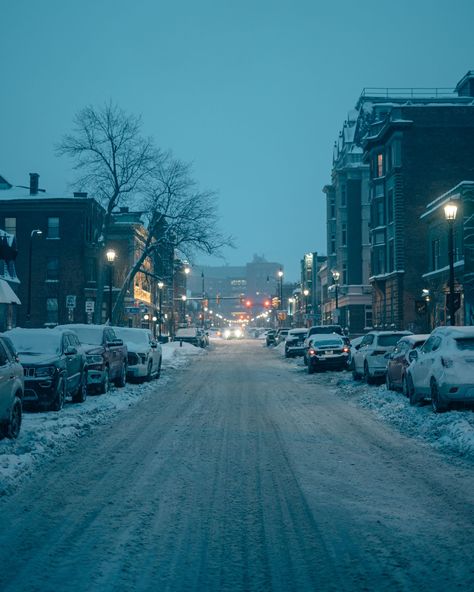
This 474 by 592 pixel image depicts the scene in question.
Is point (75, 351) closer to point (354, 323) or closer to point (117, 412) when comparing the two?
point (117, 412)

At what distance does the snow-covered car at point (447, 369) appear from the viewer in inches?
539

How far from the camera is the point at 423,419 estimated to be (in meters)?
14.0

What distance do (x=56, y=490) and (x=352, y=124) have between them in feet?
261

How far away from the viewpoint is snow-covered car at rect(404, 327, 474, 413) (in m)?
13.7

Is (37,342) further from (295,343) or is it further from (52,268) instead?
(52,268)

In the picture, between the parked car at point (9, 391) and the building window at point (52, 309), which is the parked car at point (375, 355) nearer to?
the parked car at point (9, 391)

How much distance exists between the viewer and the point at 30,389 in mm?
15242

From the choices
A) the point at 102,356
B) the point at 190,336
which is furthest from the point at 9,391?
the point at 190,336

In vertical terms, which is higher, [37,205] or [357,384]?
[37,205]

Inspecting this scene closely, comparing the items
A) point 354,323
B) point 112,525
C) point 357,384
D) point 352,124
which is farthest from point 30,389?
point 352,124

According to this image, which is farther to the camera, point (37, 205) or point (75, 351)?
point (37, 205)

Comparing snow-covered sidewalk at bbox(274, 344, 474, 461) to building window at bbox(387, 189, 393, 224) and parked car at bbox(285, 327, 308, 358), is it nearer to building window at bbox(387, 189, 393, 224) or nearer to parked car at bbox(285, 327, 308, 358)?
parked car at bbox(285, 327, 308, 358)

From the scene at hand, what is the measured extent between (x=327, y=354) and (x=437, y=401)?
17.1m

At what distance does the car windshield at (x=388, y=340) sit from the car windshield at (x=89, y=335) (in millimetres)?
8800
